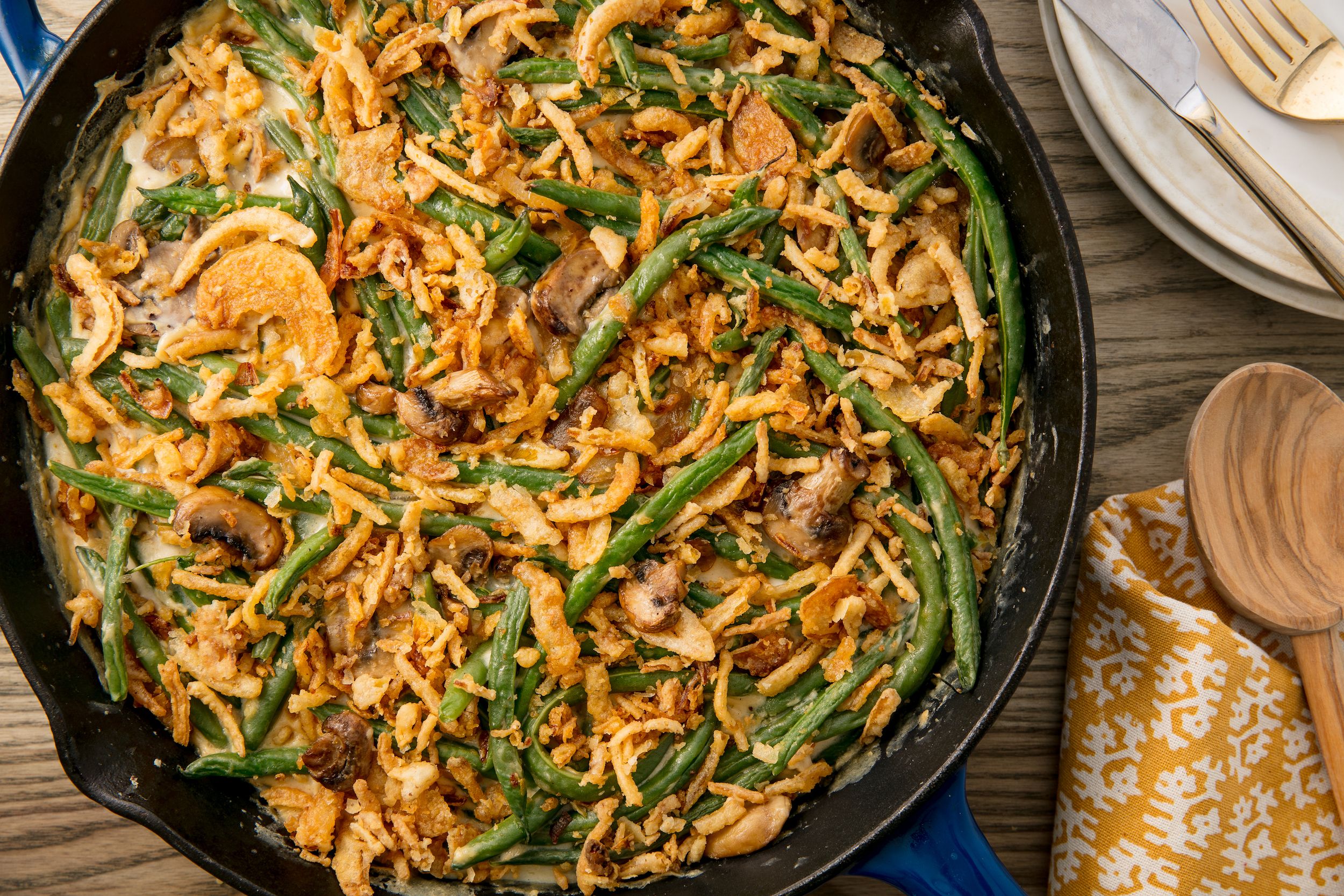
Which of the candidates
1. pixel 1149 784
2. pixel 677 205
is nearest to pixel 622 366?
pixel 677 205

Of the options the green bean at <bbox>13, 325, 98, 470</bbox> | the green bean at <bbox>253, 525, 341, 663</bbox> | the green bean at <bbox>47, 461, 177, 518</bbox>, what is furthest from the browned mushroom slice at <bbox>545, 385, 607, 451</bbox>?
the green bean at <bbox>13, 325, 98, 470</bbox>

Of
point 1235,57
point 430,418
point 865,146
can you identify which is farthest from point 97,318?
point 1235,57

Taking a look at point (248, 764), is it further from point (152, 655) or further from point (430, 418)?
point (430, 418)

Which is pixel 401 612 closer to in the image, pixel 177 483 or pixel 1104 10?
pixel 177 483

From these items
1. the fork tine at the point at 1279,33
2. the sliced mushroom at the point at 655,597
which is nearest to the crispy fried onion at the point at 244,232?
the sliced mushroom at the point at 655,597

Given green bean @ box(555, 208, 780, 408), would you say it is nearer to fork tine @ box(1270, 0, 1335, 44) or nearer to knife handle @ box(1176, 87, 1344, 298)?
knife handle @ box(1176, 87, 1344, 298)

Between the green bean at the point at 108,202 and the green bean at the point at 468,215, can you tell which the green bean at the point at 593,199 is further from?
the green bean at the point at 108,202
